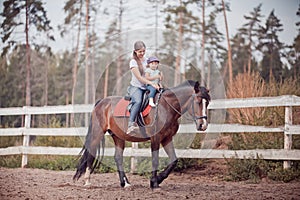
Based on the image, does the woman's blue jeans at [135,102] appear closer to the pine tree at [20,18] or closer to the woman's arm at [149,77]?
the woman's arm at [149,77]

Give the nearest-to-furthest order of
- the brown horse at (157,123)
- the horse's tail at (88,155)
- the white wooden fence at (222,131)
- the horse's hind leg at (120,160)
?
1. the brown horse at (157,123)
2. the horse's hind leg at (120,160)
3. the horse's tail at (88,155)
4. the white wooden fence at (222,131)

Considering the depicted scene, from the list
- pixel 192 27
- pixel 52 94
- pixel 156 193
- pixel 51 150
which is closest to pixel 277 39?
pixel 192 27

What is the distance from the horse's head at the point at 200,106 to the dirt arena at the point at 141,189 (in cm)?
78

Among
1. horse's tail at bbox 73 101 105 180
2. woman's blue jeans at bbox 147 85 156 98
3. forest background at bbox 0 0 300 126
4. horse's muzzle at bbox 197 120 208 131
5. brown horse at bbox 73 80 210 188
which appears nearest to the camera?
horse's muzzle at bbox 197 120 208 131

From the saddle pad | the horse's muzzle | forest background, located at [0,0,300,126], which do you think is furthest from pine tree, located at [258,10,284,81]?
the horse's muzzle

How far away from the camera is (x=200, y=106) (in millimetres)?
4273

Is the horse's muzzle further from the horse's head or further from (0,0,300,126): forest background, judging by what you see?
(0,0,300,126): forest background

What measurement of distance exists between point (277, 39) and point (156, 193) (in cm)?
805

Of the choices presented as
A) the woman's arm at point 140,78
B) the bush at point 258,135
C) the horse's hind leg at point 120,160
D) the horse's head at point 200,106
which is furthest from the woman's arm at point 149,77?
the bush at point 258,135

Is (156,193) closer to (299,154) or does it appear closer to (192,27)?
(299,154)

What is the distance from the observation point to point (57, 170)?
709 cm

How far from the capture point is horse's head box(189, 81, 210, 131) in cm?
418

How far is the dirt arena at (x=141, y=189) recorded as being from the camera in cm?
419

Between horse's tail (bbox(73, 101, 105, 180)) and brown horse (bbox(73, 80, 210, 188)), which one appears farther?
horse's tail (bbox(73, 101, 105, 180))
